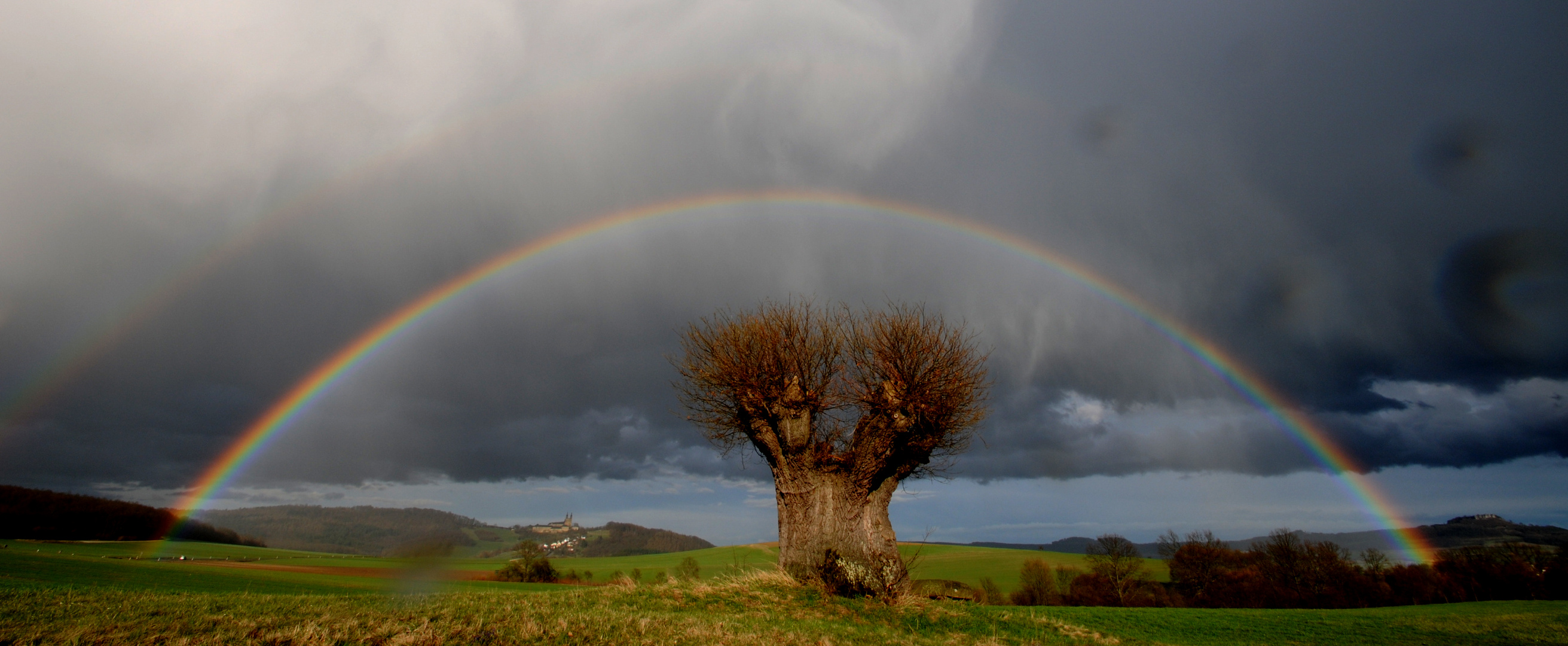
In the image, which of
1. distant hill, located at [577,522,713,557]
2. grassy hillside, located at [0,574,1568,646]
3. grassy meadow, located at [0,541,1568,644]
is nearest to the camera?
grassy hillside, located at [0,574,1568,646]

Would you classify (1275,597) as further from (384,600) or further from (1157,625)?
(384,600)

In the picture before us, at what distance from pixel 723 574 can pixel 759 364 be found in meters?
5.98

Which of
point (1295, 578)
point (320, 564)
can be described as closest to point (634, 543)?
point (320, 564)

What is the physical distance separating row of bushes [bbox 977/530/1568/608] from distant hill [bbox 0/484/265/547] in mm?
102554

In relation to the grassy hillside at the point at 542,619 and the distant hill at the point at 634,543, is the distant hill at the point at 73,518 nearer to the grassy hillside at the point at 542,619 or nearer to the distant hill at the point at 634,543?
the distant hill at the point at 634,543

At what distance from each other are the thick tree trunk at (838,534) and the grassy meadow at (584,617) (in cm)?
93

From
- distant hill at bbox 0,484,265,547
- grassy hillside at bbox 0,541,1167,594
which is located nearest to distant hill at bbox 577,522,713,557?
grassy hillside at bbox 0,541,1167,594

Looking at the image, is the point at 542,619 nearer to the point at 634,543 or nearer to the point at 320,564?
the point at 320,564

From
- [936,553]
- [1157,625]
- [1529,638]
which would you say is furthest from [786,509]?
[936,553]

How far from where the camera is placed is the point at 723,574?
1750 cm

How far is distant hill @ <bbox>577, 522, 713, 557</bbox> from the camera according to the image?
4200 inches

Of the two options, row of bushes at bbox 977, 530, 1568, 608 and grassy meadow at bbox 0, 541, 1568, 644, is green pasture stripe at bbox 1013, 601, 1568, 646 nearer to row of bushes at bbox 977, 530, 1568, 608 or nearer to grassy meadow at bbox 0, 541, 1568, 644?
grassy meadow at bbox 0, 541, 1568, 644

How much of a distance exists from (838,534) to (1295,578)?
3136 inches

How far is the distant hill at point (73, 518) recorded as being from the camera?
238 ft
